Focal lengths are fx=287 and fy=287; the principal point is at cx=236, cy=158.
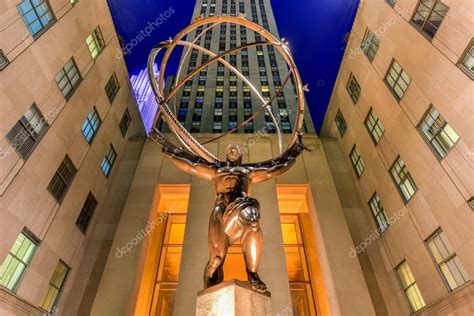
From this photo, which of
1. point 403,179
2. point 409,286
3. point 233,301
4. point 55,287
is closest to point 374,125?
point 403,179

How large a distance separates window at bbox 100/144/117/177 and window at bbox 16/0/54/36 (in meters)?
6.55

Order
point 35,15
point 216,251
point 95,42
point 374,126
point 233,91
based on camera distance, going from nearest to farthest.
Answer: point 216,251
point 35,15
point 374,126
point 95,42
point 233,91

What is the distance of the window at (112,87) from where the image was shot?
15.4 metres

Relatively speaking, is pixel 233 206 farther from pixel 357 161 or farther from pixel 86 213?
pixel 357 161

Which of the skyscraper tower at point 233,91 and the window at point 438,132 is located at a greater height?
the skyscraper tower at point 233,91

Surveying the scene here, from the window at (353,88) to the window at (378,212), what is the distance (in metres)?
5.37

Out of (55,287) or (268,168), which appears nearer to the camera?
(268,168)

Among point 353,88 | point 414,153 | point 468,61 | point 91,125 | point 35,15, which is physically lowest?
point 414,153

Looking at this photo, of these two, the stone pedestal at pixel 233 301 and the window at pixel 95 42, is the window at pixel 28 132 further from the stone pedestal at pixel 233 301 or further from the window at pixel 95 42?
the stone pedestal at pixel 233 301

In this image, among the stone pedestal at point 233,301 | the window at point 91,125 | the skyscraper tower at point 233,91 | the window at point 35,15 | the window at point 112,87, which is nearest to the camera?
the stone pedestal at point 233,301

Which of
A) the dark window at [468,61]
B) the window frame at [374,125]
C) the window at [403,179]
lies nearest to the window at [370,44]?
the window frame at [374,125]

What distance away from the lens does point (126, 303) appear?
10.6 meters

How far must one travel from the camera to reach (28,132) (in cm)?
961

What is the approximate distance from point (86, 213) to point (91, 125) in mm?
4134
